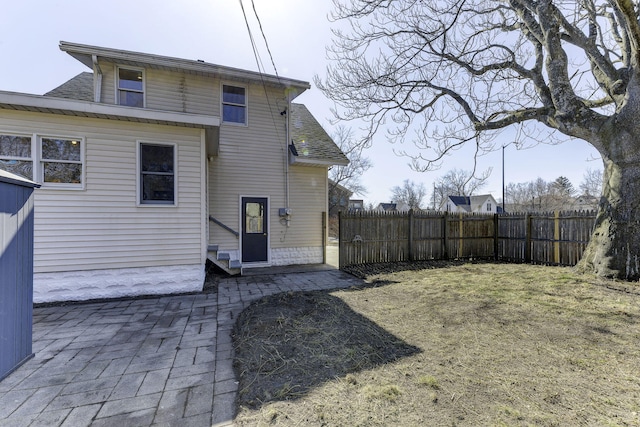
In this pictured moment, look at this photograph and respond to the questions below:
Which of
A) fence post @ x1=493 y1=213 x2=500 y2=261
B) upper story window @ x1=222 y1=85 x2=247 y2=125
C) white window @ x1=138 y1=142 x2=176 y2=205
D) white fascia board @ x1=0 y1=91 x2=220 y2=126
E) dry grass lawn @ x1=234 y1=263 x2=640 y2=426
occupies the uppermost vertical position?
upper story window @ x1=222 y1=85 x2=247 y2=125

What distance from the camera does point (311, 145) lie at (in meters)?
9.48

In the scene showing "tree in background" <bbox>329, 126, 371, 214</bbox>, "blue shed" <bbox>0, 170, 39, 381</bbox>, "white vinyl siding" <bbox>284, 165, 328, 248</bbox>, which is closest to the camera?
"blue shed" <bbox>0, 170, 39, 381</bbox>

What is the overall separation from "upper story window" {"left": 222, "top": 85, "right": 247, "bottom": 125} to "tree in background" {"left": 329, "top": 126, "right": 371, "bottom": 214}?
15.1 metres

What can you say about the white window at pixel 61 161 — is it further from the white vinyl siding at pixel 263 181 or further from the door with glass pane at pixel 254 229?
the door with glass pane at pixel 254 229

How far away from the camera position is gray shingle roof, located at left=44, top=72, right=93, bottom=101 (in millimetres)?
8281

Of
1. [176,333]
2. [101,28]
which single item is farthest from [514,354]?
[101,28]

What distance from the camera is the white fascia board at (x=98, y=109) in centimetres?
451

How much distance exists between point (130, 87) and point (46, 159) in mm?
3416

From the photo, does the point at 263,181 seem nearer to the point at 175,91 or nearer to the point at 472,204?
the point at 175,91

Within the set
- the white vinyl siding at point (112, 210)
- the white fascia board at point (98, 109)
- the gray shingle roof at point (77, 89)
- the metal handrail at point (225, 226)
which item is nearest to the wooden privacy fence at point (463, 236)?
the metal handrail at point (225, 226)

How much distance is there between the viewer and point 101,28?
18.6 ft

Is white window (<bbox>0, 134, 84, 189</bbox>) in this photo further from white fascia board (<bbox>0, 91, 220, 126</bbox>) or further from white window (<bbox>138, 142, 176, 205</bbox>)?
white window (<bbox>138, 142, 176, 205</bbox>)

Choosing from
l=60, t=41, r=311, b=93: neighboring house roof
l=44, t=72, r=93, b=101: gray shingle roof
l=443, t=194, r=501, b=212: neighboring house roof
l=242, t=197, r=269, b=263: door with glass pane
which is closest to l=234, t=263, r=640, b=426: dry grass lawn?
l=242, t=197, r=269, b=263: door with glass pane

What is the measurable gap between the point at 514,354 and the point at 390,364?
4.40ft
